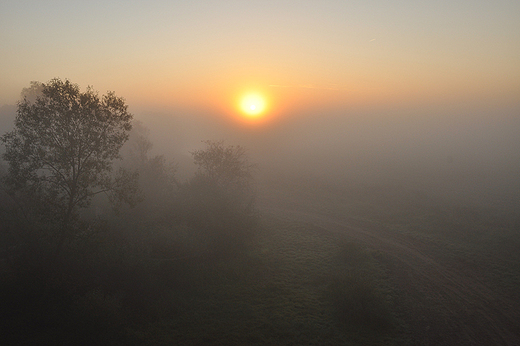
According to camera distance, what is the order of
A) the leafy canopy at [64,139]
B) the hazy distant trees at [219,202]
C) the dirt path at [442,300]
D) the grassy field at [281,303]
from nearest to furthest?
1. the grassy field at [281,303]
2. the dirt path at [442,300]
3. the leafy canopy at [64,139]
4. the hazy distant trees at [219,202]

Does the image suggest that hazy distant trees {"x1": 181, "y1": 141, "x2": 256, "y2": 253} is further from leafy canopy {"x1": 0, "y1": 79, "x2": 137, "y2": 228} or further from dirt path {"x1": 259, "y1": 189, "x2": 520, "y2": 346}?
dirt path {"x1": 259, "y1": 189, "x2": 520, "y2": 346}

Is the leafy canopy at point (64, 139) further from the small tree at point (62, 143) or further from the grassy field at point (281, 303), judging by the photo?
the grassy field at point (281, 303)

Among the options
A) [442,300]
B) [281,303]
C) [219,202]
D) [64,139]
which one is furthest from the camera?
[219,202]

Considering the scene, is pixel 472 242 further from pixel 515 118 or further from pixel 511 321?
pixel 515 118

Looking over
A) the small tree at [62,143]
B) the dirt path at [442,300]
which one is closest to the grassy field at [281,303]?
the dirt path at [442,300]

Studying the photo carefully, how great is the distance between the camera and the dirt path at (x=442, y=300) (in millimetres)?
17891

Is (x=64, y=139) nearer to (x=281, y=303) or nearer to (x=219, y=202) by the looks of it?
(x=219, y=202)

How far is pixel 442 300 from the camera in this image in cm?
2183

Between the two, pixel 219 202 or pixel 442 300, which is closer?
pixel 442 300

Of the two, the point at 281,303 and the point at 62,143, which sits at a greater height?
the point at 62,143

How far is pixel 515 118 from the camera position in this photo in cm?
19750

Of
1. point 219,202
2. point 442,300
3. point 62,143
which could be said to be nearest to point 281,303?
point 442,300

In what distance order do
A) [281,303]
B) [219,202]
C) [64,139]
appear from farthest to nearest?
[219,202] → [281,303] → [64,139]

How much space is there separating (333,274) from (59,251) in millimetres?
22129
